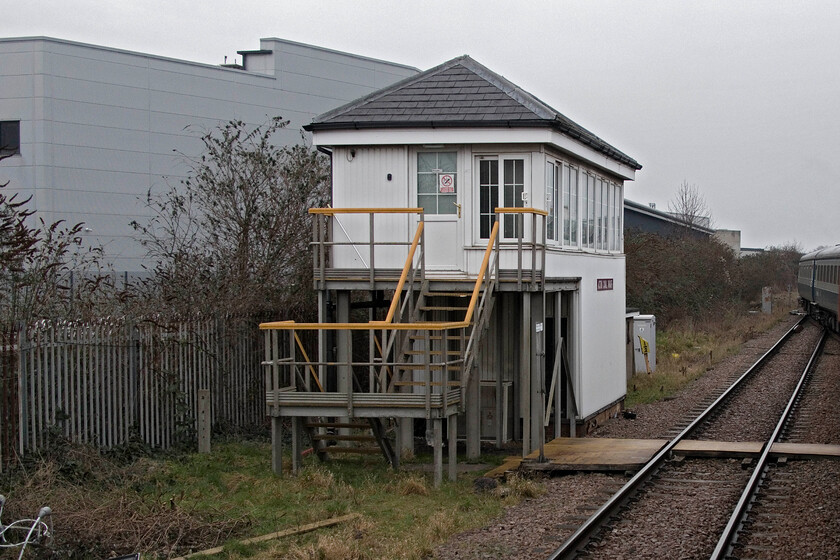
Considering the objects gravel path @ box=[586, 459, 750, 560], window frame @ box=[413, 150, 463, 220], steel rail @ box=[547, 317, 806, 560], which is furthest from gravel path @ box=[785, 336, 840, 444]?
window frame @ box=[413, 150, 463, 220]

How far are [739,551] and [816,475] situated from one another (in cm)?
384

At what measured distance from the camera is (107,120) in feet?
104

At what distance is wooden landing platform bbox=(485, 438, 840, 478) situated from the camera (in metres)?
12.8

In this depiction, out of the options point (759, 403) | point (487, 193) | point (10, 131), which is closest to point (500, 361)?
point (487, 193)

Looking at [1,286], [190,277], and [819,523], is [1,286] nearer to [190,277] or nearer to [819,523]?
[190,277]

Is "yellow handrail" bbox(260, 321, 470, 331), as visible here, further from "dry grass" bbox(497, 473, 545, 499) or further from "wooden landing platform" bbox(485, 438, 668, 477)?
"wooden landing platform" bbox(485, 438, 668, 477)

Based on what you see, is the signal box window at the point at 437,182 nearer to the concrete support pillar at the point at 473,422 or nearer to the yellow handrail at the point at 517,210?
the yellow handrail at the point at 517,210

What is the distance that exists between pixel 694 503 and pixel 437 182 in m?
5.78

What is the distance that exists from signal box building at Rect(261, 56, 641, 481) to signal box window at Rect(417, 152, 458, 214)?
0.01 m

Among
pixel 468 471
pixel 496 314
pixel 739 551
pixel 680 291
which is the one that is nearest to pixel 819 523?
pixel 739 551

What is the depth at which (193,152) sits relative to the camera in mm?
→ 34250

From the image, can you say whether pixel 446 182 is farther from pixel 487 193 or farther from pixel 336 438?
pixel 336 438

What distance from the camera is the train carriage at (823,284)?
3273 centimetres

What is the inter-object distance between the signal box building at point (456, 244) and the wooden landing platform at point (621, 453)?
50cm
